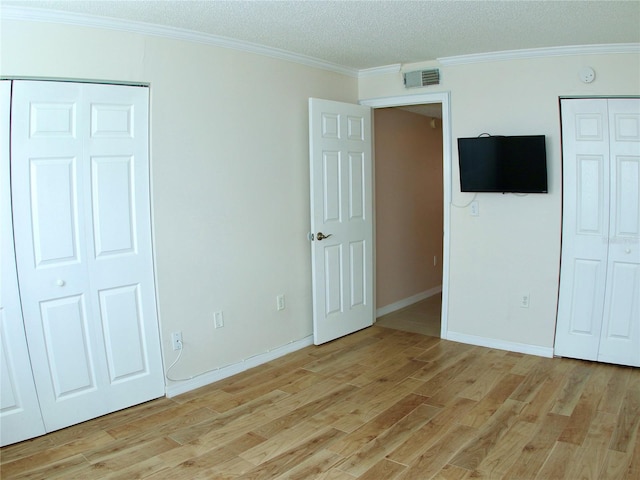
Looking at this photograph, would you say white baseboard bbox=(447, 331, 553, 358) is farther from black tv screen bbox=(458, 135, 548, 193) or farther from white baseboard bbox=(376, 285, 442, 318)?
black tv screen bbox=(458, 135, 548, 193)

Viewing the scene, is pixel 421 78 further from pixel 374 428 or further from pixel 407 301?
pixel 374 428

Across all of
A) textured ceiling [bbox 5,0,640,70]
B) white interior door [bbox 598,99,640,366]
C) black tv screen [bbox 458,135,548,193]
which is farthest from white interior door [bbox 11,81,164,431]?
white interior door [bbox 598,99,640,366]

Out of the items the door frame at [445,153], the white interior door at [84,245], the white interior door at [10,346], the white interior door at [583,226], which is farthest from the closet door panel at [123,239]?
the white interior door at [583,226]

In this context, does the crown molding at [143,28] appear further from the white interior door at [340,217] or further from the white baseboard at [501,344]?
the white baseboard at [501,344]

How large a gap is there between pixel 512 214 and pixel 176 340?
9.31 ft

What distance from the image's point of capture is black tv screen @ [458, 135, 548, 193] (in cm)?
364

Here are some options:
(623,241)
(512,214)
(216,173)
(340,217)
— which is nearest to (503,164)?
(512,214)

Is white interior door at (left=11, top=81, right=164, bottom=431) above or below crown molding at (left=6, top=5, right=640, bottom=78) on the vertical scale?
below

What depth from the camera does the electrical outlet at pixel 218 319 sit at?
3463mm

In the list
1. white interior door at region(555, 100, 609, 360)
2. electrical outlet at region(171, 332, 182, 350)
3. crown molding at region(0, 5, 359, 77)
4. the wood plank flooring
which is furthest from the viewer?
white interior door at region(555, 100, 609, 360)

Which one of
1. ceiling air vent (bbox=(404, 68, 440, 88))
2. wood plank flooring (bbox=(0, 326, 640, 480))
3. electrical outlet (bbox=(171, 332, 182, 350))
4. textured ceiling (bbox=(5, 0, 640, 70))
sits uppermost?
textured ceiling (bbox=(5, 0, 640, 70))

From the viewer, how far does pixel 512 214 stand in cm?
389

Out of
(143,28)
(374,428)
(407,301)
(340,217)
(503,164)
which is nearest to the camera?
(374,428)

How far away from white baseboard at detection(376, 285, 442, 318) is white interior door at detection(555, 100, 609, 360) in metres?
1.83
